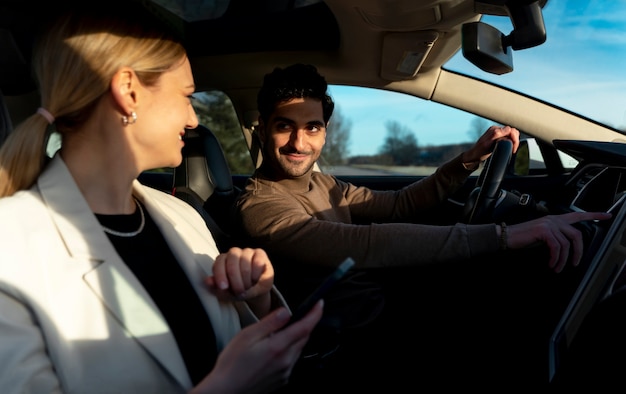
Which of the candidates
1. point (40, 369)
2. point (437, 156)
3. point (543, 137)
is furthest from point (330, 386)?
point (437, 156)

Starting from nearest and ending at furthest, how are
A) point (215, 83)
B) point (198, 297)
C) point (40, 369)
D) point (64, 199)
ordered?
point (40, 369)
point (64, 199)
point (198, 297)
point (215, 83)

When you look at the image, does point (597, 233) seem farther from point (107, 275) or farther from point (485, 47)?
point (107, 275)

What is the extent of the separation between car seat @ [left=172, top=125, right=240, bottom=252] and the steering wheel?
1052 mm

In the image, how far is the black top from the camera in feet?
3.87

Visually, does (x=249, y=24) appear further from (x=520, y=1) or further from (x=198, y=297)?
(x=198, y=297)

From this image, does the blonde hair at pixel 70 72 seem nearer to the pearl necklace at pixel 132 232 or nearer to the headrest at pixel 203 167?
the pearl necklace at pixel 132 232

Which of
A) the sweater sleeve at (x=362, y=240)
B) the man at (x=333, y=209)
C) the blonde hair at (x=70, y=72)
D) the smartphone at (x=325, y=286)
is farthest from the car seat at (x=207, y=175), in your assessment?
the smartphone at (x=325, y=286)

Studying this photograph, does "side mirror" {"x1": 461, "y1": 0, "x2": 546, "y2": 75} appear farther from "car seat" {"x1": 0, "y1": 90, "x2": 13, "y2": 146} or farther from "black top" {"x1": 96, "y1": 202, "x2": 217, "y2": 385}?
"car seat" {"x1": 0, "y1": 90, "x2": 13, "y2": 146}

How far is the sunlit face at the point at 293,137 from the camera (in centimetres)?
210

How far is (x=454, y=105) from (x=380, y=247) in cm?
125

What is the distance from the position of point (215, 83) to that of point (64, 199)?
1.99 metres

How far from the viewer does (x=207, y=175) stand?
254 centimetres

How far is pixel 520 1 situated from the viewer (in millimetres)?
1355

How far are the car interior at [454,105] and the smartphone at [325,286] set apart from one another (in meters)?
0.67
